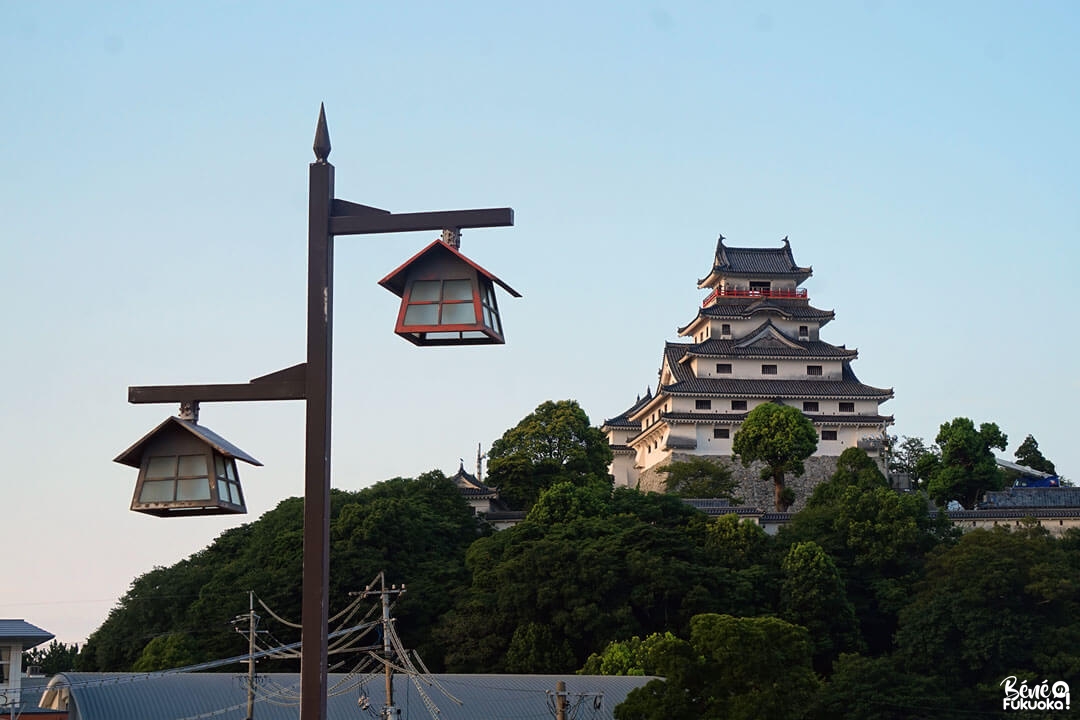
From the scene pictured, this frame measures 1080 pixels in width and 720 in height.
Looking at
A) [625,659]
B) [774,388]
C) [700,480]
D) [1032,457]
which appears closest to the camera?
[625,659]

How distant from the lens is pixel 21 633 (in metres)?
36.8

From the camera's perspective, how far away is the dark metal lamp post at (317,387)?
23.9 feet

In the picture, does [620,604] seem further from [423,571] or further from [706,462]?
[706,462]

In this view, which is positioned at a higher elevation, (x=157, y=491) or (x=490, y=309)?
(x=490, y=309)

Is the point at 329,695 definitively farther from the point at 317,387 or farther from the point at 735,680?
the point at 317,387

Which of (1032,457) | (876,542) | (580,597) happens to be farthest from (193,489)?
(1032,457)

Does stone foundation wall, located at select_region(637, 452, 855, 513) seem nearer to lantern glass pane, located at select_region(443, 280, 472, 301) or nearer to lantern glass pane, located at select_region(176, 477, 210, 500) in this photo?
lantern glass pane, located at select_region(443, 280, 472, 301)

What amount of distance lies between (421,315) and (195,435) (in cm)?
131

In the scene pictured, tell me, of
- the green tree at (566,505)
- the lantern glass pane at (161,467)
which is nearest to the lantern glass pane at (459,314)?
the lantern glass pane at (161,467)

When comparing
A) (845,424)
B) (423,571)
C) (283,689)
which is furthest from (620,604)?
(845,424)

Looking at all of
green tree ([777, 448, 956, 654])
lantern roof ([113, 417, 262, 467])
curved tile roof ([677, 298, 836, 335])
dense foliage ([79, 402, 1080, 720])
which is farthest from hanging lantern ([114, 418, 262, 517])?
curved tile roof ([677, 298, 836, 335])

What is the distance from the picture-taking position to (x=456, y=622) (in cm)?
4572

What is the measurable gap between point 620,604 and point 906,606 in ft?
29.6

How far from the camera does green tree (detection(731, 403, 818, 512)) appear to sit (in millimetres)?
57594
